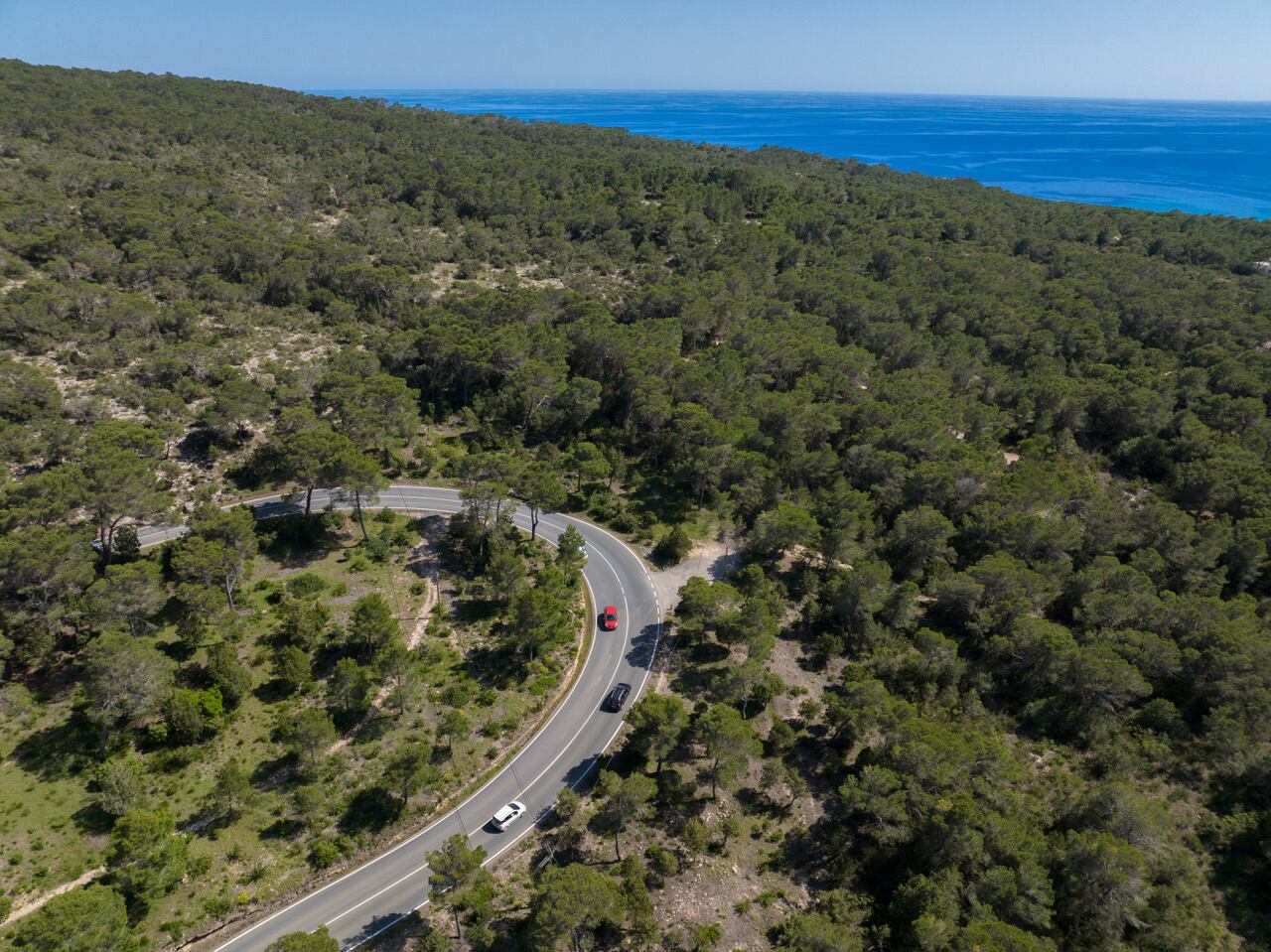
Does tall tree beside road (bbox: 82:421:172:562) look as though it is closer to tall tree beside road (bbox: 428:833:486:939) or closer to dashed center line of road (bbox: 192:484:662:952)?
dashed center line of road (bbox: 192:484:662:952)

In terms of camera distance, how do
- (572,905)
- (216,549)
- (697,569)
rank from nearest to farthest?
1. (572,905)
2. (216,549)
3. (697,569)

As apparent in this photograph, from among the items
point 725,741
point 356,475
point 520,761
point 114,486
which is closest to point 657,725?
point 725,741

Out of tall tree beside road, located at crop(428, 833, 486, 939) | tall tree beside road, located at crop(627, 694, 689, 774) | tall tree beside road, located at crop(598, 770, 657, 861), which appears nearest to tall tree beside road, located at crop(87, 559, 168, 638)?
tall tree beside road, located at crop(428, 833, 486, 939)

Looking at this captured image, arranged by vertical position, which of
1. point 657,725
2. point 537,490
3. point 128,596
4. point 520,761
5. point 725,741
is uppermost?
point 537,490

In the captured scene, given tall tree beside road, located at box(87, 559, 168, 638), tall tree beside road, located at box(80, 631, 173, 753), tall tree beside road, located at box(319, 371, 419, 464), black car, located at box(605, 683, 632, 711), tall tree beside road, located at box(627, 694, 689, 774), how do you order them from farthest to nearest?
1. tall tree beside road, located at box(319, 371, 419, 464)
2. black car, located at box(605, 683, 632, 711)
3. tall tree beside road, located at box(87, 559, 168, 638)
4. tall tree beside road, located at box(627, 694, 689, 774)
5. tall tree beside road, located at box(80, 631, 173, 753)

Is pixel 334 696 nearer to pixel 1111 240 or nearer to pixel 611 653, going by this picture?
pixel 611 653

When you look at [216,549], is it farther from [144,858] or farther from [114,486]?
[144,858]
